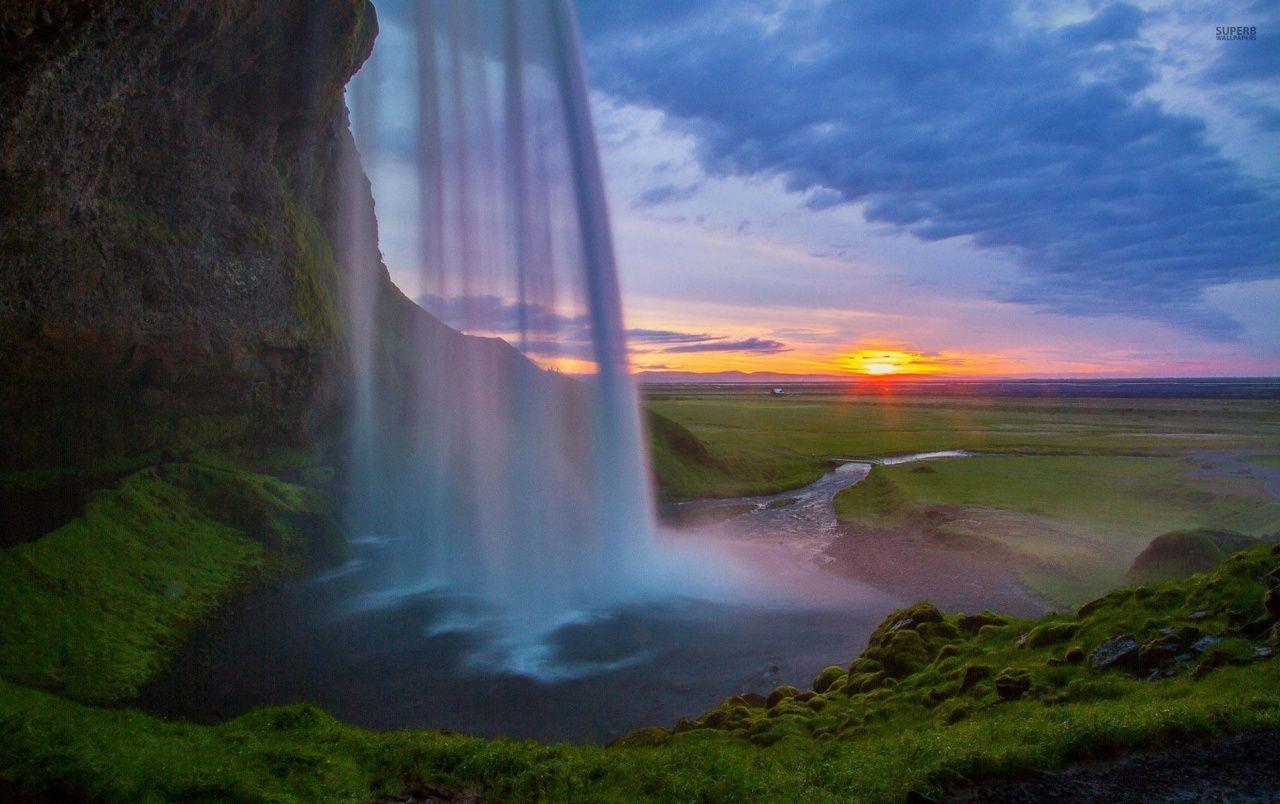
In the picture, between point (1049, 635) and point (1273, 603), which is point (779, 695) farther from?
point (1273, 603)

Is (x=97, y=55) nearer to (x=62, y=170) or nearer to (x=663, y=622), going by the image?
(x=62, y=170)

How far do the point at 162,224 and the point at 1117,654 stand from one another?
39656mm

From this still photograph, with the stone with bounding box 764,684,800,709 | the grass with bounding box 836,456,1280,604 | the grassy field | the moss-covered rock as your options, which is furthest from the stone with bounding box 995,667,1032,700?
the grassy field

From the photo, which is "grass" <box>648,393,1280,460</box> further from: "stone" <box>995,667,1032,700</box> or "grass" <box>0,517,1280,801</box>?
"stone" <box>995,667,1032,700</box>

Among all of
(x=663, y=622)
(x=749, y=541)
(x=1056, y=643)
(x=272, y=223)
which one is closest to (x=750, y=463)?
(x=749, y=541)

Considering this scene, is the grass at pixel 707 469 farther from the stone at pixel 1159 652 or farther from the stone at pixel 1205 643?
the stone at pixel 1205 643

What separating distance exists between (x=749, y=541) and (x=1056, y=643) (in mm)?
25333

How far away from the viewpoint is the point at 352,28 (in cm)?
4244

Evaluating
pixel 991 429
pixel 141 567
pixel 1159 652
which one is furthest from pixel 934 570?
pixel 991 429

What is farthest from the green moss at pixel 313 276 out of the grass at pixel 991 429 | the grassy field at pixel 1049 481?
the grass at pixel 991 429

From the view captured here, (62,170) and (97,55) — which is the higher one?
(97,55)

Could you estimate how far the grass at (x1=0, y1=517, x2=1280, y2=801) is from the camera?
11.5 m

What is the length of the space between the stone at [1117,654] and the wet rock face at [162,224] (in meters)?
28.4

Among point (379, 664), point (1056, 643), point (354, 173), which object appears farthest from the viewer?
point (354, 173)
